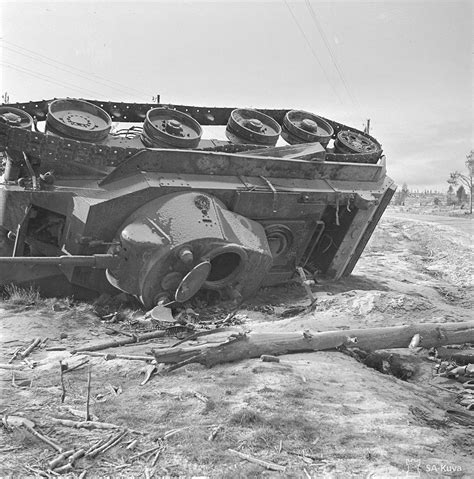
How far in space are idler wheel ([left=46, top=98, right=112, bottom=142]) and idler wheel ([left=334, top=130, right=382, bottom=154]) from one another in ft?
17.1

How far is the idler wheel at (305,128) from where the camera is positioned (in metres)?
11.2

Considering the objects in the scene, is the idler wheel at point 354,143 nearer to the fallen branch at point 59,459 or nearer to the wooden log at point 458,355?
the wooden log at point 458,355

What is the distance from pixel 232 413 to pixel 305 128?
8356mm

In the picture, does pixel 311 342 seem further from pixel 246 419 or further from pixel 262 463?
pixel 262 463

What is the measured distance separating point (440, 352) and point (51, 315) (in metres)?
5.08

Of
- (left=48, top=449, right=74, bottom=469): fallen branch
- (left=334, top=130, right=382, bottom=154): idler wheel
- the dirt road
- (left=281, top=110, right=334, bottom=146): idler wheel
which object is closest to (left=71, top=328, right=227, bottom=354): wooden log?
(left=48, top=449, right=74, bottom=469): fallen branch

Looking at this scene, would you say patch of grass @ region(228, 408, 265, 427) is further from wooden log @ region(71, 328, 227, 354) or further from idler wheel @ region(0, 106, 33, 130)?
idler wheel @ region(0, 106, 33, 130)

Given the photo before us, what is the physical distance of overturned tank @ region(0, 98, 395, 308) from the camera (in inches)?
296

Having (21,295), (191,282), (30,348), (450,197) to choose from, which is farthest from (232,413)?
(450,197)

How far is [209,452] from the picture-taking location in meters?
3.48

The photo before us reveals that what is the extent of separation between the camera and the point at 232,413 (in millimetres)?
4059

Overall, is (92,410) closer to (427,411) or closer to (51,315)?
(427,411)

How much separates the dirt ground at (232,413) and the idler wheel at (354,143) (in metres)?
5.51

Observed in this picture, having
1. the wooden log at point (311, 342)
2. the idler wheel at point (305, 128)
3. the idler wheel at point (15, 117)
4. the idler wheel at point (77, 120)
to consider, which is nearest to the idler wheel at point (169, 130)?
the idler wheel at point (77, 120)
